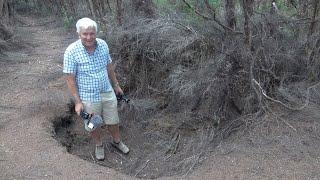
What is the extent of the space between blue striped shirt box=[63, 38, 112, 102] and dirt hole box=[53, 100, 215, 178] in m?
0.99

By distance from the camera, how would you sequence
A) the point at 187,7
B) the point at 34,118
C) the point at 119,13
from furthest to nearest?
the point at 119,13, the point at 187,7, the point at 34,118

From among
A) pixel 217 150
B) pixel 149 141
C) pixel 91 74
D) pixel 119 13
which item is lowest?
pixel 149 141

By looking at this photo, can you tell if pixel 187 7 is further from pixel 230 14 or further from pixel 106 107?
pixel 106 107

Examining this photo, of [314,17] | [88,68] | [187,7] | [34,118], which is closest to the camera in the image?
[88,68]

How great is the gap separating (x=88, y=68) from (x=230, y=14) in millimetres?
2041

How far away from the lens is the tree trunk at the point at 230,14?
233 inches

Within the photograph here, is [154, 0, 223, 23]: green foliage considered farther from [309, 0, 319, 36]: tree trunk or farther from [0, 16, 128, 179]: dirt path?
[0, 16, 128, 179]: dirt path

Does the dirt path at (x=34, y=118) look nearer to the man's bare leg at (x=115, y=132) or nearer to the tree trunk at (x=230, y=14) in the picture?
the man's bare leg at (x=115, y=132)

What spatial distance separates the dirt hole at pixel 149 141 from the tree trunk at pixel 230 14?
4.37ft

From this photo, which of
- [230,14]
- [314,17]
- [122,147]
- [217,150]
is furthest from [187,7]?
[217,150]

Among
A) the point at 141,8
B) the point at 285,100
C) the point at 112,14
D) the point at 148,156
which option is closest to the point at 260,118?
the point at 285,100

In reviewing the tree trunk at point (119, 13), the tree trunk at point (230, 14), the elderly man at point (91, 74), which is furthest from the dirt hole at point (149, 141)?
the tree trunk at point (119, 13)

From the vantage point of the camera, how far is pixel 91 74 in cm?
524

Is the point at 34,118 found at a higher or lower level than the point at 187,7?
lower
